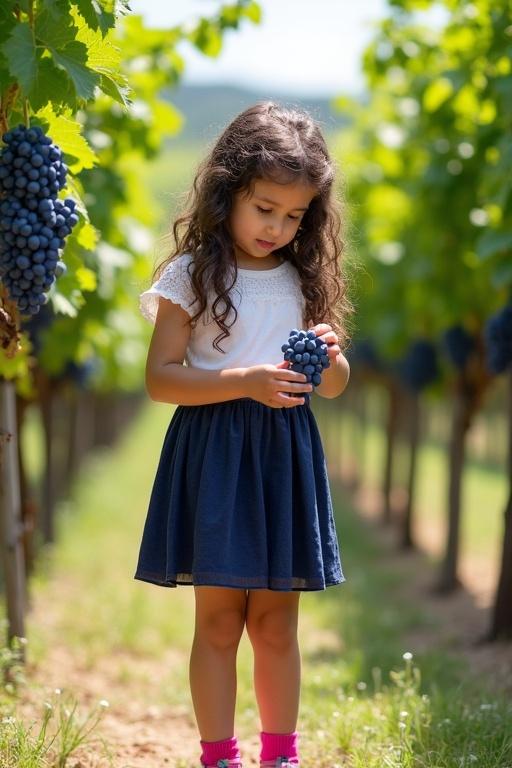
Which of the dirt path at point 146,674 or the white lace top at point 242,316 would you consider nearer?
the white lace top at point 242,316

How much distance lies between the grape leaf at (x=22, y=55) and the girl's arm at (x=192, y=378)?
2.49 feet

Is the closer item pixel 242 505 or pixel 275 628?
pixel 242 505

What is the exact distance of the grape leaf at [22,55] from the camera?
2965 mm

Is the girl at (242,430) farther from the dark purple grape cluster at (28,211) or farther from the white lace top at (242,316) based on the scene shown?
the dark purple grape cluster at (28,211)

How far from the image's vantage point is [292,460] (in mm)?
3236

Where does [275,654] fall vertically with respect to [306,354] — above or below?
below

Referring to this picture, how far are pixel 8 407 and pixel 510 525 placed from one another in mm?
3004

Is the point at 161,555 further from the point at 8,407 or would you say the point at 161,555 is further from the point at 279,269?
the point at 8,407

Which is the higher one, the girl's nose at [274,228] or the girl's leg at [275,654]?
the girl's nose at [274,228]

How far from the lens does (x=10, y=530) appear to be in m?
5.11

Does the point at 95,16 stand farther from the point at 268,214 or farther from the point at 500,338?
the point at 500,338

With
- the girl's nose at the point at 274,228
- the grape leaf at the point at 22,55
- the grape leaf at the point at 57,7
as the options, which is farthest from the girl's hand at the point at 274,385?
the grape leaf at the point at 57,7

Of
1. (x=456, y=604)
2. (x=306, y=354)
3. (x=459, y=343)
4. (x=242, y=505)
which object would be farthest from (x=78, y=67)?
(x=456, y=604)

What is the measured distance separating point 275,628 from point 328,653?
379 centimetres
